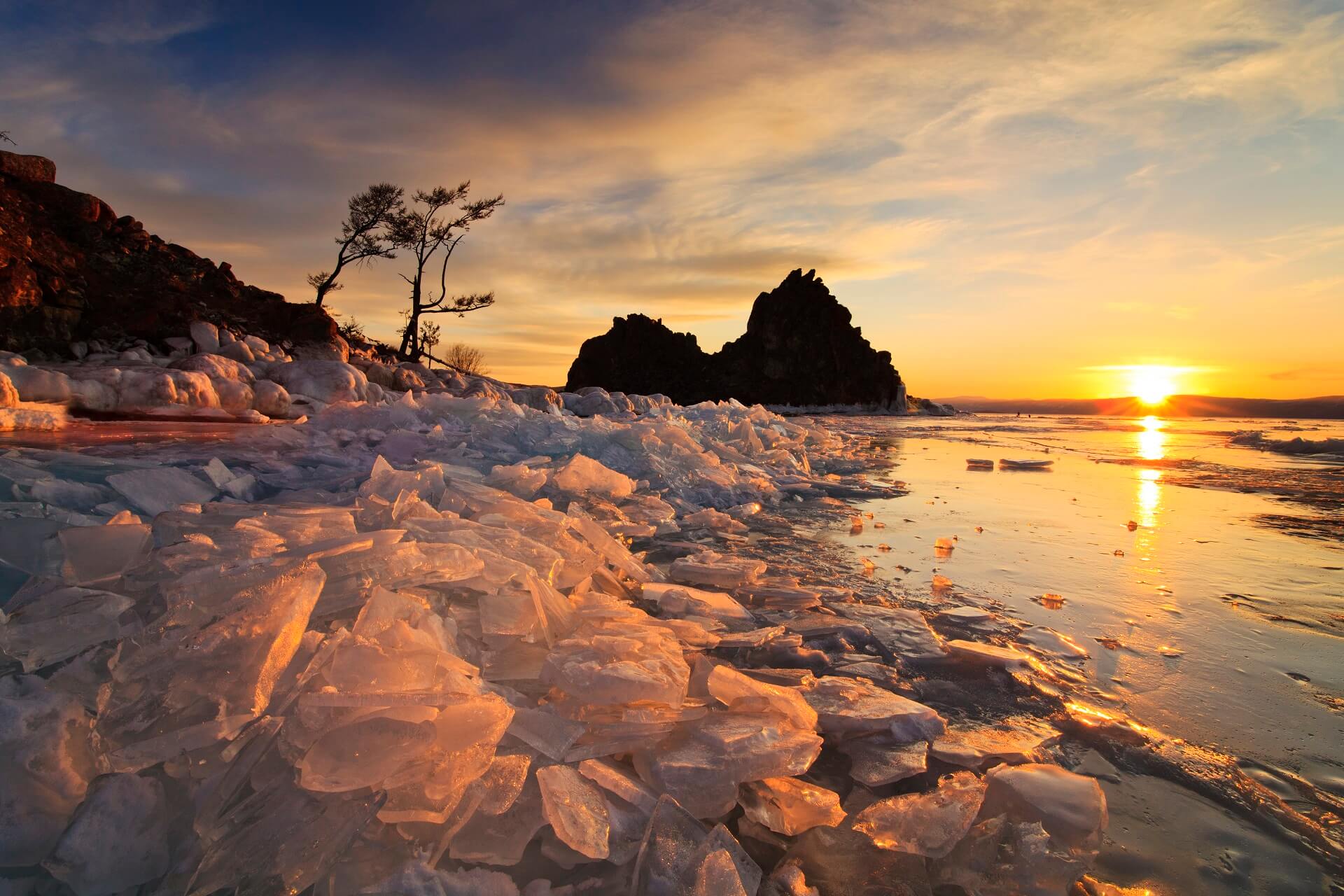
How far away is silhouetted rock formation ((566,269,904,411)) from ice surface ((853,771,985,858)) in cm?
6034

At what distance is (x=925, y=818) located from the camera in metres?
1.05

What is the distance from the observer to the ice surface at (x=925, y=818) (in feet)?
3.29

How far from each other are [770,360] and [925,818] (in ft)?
214

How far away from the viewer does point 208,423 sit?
18.5 ft

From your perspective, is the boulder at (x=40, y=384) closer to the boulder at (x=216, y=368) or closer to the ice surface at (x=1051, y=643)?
the boulder at (x=216, y=368)

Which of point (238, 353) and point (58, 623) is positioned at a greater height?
point (238, 353)

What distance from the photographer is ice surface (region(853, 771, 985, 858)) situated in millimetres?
1002

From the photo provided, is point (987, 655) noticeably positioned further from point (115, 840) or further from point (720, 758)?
point (115, 840)

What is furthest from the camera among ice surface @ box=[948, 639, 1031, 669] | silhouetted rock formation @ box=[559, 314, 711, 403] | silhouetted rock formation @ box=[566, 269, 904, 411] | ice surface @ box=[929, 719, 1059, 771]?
silhouetted rock formation @ box=[559, 314, 711, 403]

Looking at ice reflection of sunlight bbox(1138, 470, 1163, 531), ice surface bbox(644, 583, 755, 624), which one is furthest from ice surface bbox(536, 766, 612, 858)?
ice reflection of sunlight bbox(1138, 470, 1163, 531)

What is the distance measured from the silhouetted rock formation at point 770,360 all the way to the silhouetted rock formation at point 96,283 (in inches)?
1980

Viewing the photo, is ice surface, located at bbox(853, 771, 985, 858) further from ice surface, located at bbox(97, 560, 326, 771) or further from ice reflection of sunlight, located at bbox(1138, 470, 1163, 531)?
ice reflection of sunlight, located at bbox(1138, 470, 1163, 531)

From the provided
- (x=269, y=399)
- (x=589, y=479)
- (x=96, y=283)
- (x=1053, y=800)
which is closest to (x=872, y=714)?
(x=1053, y=800)

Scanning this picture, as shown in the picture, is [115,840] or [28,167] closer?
[115,840]
